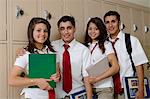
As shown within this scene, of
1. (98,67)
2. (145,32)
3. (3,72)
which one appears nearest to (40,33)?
(3,72)

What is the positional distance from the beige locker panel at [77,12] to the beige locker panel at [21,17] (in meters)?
0.50

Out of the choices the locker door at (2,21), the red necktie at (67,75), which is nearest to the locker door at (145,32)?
the red necktie at (67,75)

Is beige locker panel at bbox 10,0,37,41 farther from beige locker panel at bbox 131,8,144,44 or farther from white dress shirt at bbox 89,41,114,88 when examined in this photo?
beige locker panel at bbox 131,8,144,44

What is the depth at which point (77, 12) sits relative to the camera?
9.94ft

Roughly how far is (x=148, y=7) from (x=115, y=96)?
2.28 m

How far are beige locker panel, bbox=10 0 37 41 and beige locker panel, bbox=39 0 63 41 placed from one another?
13 centimetres

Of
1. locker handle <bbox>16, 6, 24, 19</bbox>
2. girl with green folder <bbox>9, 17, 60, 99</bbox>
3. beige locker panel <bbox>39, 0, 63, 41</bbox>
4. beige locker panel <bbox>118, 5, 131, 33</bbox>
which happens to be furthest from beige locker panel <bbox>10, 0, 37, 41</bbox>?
beige locker panel <bbox>118, 5, 131, 33</bbox>

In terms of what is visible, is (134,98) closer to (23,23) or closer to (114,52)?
(114,52)

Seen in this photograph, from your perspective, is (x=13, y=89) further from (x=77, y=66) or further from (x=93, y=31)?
(x=93, y=31)

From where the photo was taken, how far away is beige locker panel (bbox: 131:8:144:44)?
3889 mm

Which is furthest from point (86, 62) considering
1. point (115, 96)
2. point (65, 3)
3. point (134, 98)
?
point (65, 3)

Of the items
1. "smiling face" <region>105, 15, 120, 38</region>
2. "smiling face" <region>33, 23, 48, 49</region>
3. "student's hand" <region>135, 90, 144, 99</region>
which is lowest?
"student's hand" <region>135, 90, 144, 99</region>

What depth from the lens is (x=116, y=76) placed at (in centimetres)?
252

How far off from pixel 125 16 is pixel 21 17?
1.82 meters
